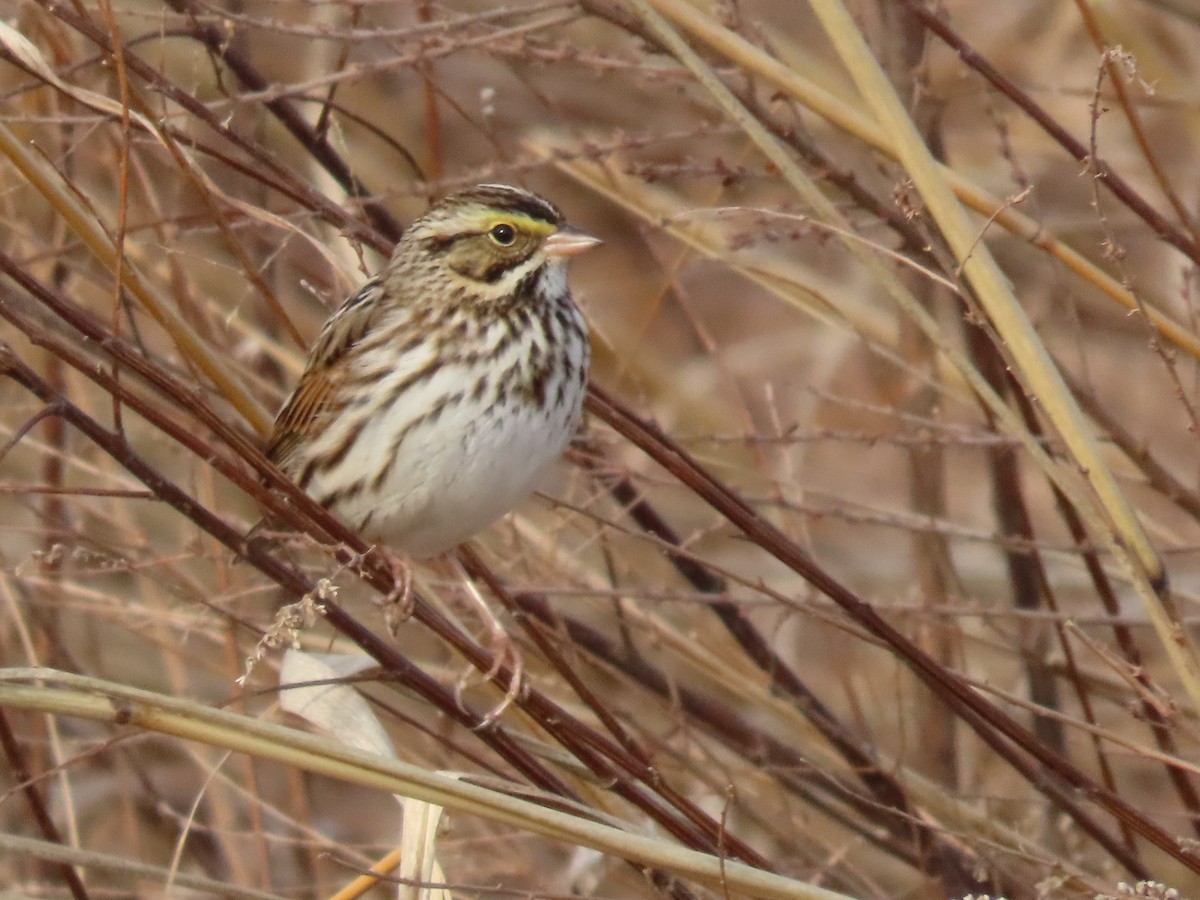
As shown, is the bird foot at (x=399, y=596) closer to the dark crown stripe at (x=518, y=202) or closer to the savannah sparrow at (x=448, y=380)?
the savannah sparrow at (x=448, y=380)

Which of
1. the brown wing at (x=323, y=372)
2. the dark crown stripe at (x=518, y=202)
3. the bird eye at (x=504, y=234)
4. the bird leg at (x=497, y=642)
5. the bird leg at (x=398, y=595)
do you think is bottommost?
the bird leg at (x=497, y=642)

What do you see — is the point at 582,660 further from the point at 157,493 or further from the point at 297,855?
the point at 157,493

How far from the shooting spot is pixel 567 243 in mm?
3514

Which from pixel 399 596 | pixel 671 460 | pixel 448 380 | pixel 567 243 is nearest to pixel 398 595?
pixel 399 596

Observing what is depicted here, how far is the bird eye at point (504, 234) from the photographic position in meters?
3.57

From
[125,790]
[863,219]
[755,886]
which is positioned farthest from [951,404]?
[755,886]

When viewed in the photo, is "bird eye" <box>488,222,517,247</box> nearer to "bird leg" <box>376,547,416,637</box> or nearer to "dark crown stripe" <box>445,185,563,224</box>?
"dark crown stripe" <box>445,185,563,224</box>

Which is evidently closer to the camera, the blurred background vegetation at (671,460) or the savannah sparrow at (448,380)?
the blurred background vegetation at (671,460)

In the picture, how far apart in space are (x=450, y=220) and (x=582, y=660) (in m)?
1.04

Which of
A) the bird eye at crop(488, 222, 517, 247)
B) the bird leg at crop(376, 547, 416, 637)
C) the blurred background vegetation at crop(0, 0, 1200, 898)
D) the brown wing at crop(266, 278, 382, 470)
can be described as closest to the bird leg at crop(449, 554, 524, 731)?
the blurred background vegetation at crop(0, 0, 1200, 898)

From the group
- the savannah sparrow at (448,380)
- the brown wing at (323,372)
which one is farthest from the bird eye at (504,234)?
the brown wing at (323,372)

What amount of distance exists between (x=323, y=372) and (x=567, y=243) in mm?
567

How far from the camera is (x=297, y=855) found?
16.9 feet

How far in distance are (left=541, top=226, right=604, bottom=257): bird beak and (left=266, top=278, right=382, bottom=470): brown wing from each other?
37 centimetres
